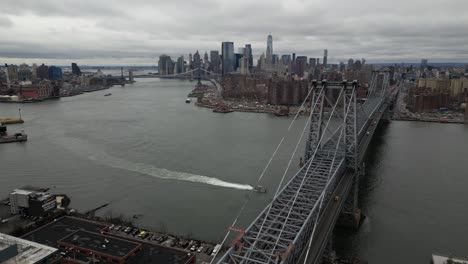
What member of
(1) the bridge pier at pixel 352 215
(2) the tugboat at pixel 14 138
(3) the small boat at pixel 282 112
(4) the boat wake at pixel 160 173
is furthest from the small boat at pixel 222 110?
(1) the bridge pier at pixel 352 215

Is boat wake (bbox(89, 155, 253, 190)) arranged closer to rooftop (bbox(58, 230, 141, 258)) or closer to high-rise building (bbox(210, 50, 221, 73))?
rooftop (bbox(58, 230, 141, 258))

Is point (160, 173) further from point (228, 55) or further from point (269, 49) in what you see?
point (269, 49)

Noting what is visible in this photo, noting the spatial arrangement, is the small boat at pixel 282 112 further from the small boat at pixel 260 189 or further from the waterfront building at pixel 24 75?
the waterfront building at pixel 24 75

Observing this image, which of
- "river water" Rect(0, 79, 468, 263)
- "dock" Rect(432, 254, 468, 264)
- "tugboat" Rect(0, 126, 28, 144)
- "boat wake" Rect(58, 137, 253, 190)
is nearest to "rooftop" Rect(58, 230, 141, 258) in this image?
"river water" Rect(0, 79, 468, 263)

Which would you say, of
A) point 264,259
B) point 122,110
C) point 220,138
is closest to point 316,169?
point 264,259

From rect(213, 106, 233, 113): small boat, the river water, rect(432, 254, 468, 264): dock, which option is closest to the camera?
rect(432, 254, 468, 264): dock

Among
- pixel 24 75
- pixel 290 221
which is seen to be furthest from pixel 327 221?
pixel 24 75

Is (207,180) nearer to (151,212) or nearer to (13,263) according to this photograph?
(151,212)
